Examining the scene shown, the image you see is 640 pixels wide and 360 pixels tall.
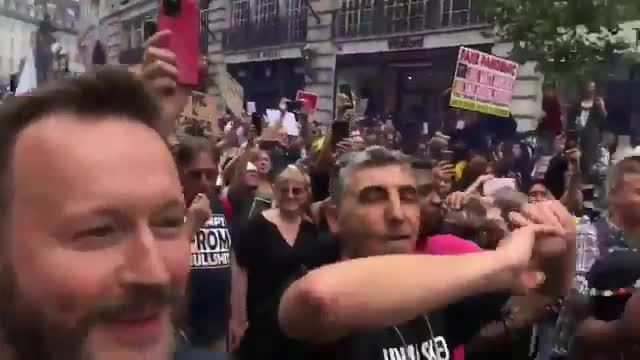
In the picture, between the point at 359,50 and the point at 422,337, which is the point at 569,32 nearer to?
the point at 359,50

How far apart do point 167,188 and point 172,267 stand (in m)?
0.11

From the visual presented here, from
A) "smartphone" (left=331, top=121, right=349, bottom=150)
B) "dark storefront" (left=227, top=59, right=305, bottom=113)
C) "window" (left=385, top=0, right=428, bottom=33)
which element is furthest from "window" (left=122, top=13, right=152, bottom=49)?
"smartphone" (left=331, top=121, right=349, bottom=150)

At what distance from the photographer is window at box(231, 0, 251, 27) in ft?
114

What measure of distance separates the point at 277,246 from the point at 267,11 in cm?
2863

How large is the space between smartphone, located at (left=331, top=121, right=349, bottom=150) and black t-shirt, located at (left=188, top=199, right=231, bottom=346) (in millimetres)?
3626

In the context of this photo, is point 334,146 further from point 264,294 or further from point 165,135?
point 165,135

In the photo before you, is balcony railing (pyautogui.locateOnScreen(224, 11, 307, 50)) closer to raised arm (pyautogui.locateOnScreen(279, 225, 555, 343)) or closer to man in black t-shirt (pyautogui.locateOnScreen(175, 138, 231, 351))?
man in black t-shirt (pyautogui.locateOnScreen(175, 138, 231, 351))

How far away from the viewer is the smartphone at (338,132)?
29.0 feet

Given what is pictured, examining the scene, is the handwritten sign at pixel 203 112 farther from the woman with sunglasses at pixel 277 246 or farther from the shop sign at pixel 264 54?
the shop sign at pixel 264 54

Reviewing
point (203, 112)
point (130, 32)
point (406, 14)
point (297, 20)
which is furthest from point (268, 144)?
point (130, 32)

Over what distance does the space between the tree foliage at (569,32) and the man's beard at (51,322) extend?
13871 millimetres

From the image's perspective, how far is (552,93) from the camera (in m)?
14.1

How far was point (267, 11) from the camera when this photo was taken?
33.2m

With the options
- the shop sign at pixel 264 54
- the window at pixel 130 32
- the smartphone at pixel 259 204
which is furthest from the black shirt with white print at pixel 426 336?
the window at pixel 130 32
